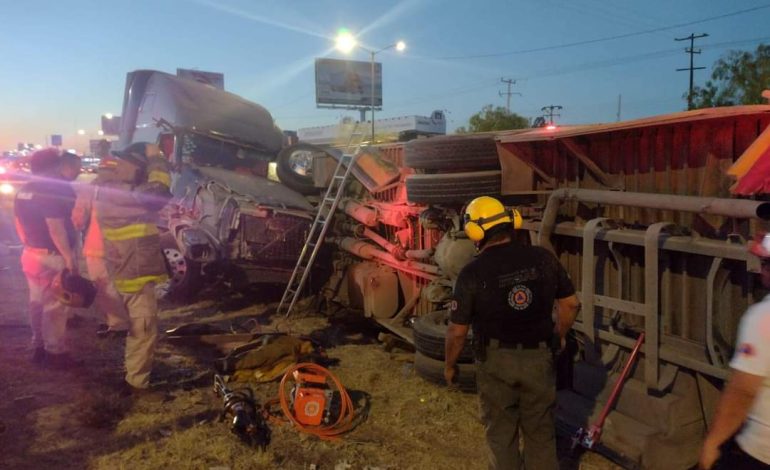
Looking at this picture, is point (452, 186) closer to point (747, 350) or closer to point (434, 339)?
point (434, 339)

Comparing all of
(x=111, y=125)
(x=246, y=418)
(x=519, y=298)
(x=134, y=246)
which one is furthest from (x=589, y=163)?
(x=111, y=125)

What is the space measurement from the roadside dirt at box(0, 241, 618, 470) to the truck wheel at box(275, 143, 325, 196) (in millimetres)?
3635

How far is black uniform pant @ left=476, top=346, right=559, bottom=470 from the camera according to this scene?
10.3 feet

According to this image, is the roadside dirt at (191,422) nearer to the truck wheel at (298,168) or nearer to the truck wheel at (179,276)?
the truck wheel at (179,276)

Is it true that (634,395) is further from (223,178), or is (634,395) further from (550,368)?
(223,178)

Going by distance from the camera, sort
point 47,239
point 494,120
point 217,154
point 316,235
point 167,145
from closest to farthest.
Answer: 1. point 47,239
2. point 316,235
3. point 167,145
4. point 217,154
5. point 494,120

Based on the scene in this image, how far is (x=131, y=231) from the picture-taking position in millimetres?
4922

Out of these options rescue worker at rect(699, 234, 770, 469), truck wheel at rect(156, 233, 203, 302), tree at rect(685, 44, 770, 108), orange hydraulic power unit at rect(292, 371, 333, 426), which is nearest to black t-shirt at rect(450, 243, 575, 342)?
rescue worker at rect(699, 234, 770, 469)

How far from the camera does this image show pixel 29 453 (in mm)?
3908

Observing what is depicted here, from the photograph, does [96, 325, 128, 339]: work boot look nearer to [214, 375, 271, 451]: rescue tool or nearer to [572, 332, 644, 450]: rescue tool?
[214, 375, 271, 451]: rescue tool

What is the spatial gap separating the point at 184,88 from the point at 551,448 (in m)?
9.40

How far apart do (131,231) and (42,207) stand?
0.86 m

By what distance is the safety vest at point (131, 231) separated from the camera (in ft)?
15.9

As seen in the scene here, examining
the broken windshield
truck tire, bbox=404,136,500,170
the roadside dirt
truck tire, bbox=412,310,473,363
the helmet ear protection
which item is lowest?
the roadside dirt
